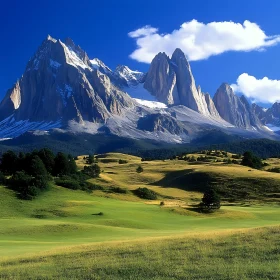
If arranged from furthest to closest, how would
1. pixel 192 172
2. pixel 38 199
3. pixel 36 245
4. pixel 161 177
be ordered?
pixel 161 177 < pixel 192 172 < pixel 38 199 < pixel 36 245

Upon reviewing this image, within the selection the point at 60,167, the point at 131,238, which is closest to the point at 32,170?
the point at 60,167

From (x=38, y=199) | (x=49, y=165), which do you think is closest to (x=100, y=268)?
(x=38, y=199)

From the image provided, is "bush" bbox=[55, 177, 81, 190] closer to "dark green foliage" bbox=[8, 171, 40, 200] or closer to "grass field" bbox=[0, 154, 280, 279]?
"grass field" bbox=[0, 154, 280, 279]

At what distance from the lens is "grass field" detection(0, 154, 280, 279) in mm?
22859

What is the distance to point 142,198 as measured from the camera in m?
86.5

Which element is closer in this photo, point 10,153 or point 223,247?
point 223,247

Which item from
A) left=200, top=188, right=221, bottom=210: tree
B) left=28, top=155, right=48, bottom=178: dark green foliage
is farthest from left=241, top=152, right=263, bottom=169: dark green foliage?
left=28, top=155, right=48, bottom=178: dark green foliage

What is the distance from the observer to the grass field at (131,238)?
2286 cm

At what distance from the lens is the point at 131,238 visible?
37688 millimetres

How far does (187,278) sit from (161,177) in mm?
112268

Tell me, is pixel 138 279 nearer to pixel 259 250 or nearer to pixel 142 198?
pixel 259 250

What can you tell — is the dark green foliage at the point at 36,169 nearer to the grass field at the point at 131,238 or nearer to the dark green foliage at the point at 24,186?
the dark green foliage at the point at 24,186

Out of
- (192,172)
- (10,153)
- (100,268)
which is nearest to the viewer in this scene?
(100,268)

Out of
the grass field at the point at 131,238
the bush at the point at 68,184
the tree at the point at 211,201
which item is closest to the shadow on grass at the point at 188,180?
the grass field at the point at 131,238
